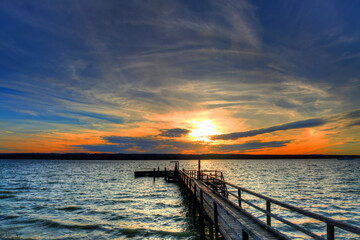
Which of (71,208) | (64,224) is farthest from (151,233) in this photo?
(71,208)

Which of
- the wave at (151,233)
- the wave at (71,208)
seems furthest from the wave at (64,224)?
the wave at (71,208)

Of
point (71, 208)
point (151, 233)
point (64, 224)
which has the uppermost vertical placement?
point (151, 233)

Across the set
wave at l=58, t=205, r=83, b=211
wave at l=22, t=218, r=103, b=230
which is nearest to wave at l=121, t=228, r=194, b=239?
wave at l=22, t=218, r=103, b=230

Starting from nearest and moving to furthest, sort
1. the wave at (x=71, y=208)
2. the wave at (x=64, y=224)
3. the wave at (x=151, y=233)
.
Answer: the wave at (x=151, y=233), the wave at (x=64, y=224), the wave at (x=71, y=208)

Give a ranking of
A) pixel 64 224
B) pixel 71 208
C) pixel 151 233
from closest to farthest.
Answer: pixel 151 233
pixel 64 224
pixel 71 208

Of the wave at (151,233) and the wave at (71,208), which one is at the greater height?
the wave at (151,233)

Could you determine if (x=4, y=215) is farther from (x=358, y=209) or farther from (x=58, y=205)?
(x=358, y=209)

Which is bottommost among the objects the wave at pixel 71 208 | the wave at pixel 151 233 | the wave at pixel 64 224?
the wave at pixel 71 208

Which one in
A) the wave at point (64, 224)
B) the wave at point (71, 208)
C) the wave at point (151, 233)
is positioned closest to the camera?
the wave at point (151, 233)

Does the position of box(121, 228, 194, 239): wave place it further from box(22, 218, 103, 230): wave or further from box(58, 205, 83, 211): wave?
box(58, 205, 83, 211): wave

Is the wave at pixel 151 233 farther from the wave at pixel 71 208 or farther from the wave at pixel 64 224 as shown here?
the wave at pixel 71 208

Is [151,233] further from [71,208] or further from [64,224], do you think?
[71,208]

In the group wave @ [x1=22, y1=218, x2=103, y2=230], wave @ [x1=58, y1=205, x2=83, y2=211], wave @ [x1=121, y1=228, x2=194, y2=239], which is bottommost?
wave @ [x1=58, y1=205, x2=83, y2=211]

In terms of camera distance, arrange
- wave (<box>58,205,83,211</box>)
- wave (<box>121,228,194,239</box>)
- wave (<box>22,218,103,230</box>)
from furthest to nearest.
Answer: wave (<box>58,205,83,211</box>)
wave (<box>22,218,103,230</box>)
wave (<box>121,228,194,239</box>)
